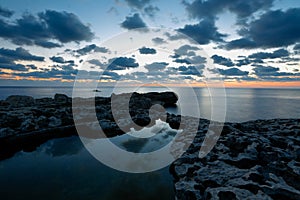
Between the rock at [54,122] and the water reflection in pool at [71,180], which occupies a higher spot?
the rock at [54,122]

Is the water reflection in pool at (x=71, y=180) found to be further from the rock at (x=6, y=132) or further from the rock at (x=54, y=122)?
the rock at (x=54, y=122)

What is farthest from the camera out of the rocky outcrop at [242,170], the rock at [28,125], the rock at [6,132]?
the rock at [28,125]

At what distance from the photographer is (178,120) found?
A: 52.3m

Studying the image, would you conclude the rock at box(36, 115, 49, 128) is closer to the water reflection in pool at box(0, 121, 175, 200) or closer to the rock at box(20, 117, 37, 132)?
the rock at box(20, 117, 37, 132)

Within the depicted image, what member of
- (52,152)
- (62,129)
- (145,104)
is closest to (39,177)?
(52,152)

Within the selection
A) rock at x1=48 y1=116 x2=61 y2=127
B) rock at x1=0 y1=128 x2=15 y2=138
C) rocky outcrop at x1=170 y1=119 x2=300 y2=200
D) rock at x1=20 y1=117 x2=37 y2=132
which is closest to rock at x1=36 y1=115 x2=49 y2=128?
rock at x1=48 y1=116 x2=61 y2=127

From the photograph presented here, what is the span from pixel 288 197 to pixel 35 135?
4129 centimetres

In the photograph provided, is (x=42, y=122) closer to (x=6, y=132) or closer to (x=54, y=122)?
(x=54, y=122)

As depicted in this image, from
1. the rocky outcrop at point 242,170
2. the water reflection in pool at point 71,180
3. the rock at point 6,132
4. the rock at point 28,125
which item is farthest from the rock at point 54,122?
the rocky outcrop at point 242,170

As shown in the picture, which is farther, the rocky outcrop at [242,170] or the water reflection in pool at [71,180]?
the water reflection in pool at [71,180]

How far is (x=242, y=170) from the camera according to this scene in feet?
64.3

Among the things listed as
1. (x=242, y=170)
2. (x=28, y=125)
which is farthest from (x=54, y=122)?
(x=242, y=170)

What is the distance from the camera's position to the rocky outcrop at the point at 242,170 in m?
15.9

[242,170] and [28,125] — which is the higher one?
[28,125]
